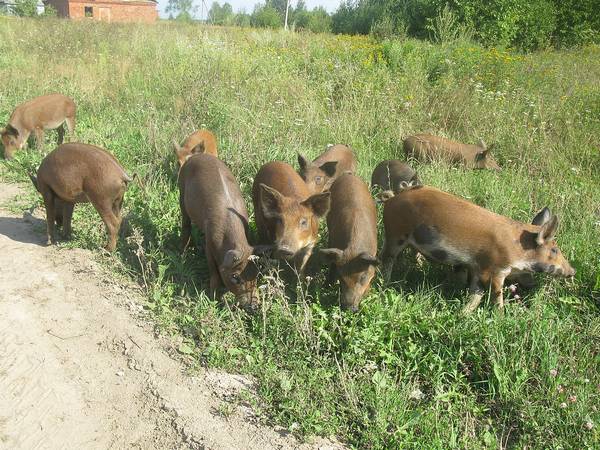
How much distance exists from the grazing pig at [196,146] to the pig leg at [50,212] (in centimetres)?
181

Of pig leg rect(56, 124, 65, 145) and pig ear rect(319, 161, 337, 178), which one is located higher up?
pig ear rect(319, 161, 337, 178)

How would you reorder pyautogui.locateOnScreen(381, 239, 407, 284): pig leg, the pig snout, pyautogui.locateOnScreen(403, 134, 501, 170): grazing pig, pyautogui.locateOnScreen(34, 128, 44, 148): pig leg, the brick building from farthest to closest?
the brick building, pyautogui.locateOnScreen(34, 128, 44, 148): pig leg, pyautogui.locateOnScreen(403, 134, 501, 170): grazing pig, pyautogui.locateOnScreen(381, 239, 407, 284): pig leg, the pig snout

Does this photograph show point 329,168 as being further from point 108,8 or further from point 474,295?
point 108,8

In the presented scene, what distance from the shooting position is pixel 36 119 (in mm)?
8875

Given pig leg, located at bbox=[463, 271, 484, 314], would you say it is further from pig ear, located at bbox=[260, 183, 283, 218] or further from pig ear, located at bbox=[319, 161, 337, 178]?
pig ear, located at bbox=[319, 161, 337, 178]

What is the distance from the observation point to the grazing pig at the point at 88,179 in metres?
5.61

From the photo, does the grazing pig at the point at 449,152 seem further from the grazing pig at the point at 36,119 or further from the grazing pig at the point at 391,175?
the grazing pig at the point at 36,119

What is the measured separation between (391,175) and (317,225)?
216 centimetres

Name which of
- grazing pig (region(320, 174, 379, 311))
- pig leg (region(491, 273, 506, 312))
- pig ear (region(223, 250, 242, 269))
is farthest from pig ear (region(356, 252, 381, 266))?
pig leg (region(491, 273, 506, 312))

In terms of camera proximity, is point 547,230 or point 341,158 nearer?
point 547,230

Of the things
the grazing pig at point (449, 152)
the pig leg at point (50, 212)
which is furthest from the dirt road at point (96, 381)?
the grazing pig at point (449, 152)

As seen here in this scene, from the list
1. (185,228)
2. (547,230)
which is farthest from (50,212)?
(547,230)

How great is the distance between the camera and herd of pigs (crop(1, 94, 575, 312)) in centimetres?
493

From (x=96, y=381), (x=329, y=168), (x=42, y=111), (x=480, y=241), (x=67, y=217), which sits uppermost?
(x=42, y=111)
